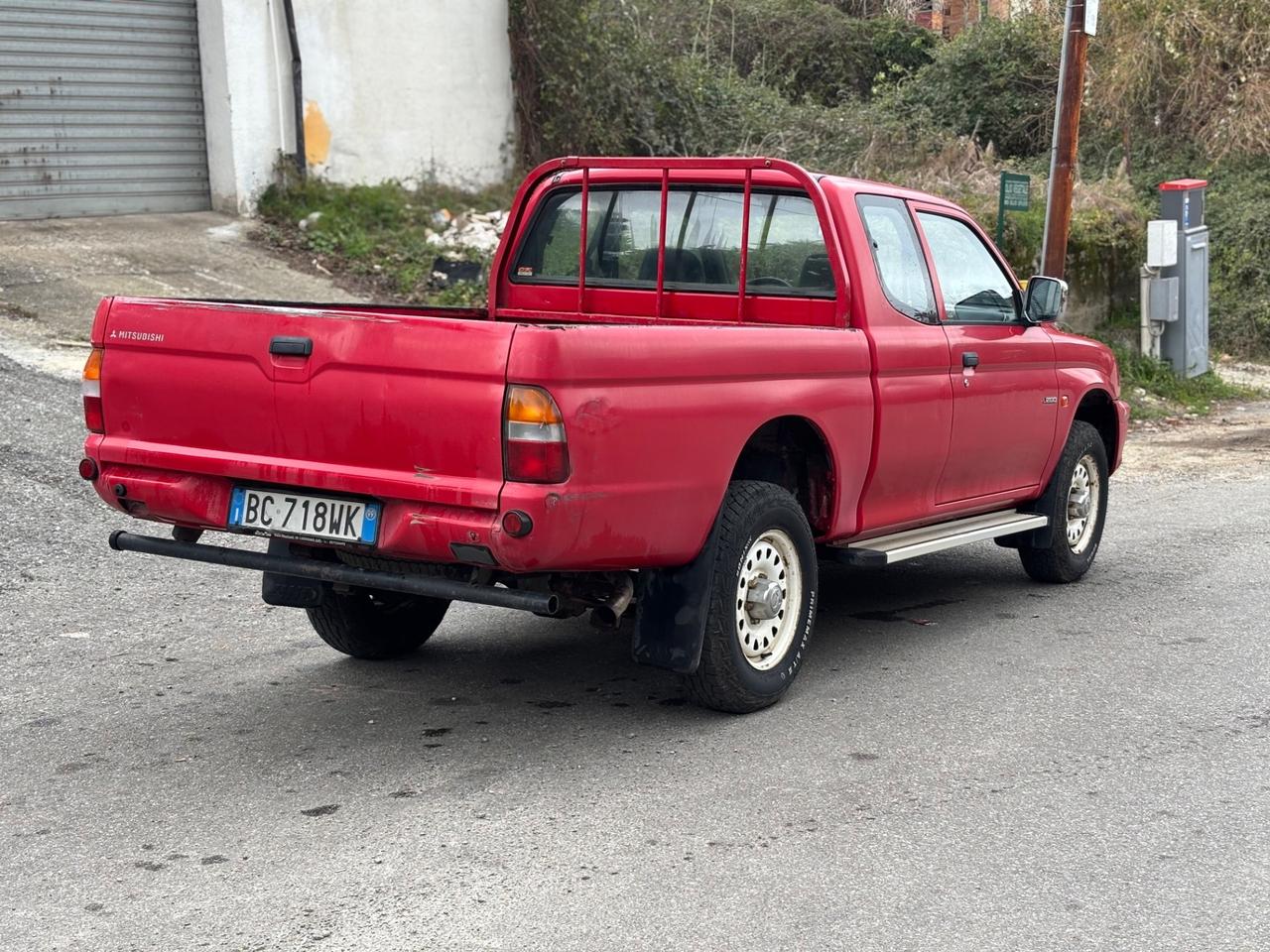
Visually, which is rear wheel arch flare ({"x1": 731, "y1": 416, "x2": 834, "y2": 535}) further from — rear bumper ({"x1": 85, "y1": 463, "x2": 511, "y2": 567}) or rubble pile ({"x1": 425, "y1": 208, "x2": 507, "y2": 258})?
rubble pile ({"x1": 425, "y1": 208, "x2": 507, "y2": 258})

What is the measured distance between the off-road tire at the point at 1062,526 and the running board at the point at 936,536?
0.09m

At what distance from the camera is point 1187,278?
1658cm

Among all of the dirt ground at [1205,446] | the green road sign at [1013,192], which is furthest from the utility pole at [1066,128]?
the dirt ground at [1205,446]

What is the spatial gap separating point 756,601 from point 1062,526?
2.76m

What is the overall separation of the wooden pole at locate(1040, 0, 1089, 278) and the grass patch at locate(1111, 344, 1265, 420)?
1.90 metres

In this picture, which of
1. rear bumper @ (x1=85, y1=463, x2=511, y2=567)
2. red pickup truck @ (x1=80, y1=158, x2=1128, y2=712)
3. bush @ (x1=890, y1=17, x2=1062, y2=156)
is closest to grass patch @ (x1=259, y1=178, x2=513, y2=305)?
red pickup truck @ (x1=80, y1=158, x2=1128, y2=712)

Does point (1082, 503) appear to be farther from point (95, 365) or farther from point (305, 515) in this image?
point (95, 365)

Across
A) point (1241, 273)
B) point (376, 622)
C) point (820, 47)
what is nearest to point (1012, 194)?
point (1241, 273)

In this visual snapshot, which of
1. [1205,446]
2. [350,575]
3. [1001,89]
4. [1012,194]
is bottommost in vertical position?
[1205,446]

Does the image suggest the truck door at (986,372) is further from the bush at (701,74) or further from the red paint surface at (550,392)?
the bush at (701,74)

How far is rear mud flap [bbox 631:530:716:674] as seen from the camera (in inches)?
202

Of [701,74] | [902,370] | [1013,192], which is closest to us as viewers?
[902,370]

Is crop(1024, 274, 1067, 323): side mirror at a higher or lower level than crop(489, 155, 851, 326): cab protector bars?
lower

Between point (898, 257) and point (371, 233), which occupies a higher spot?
point (898, 257)
